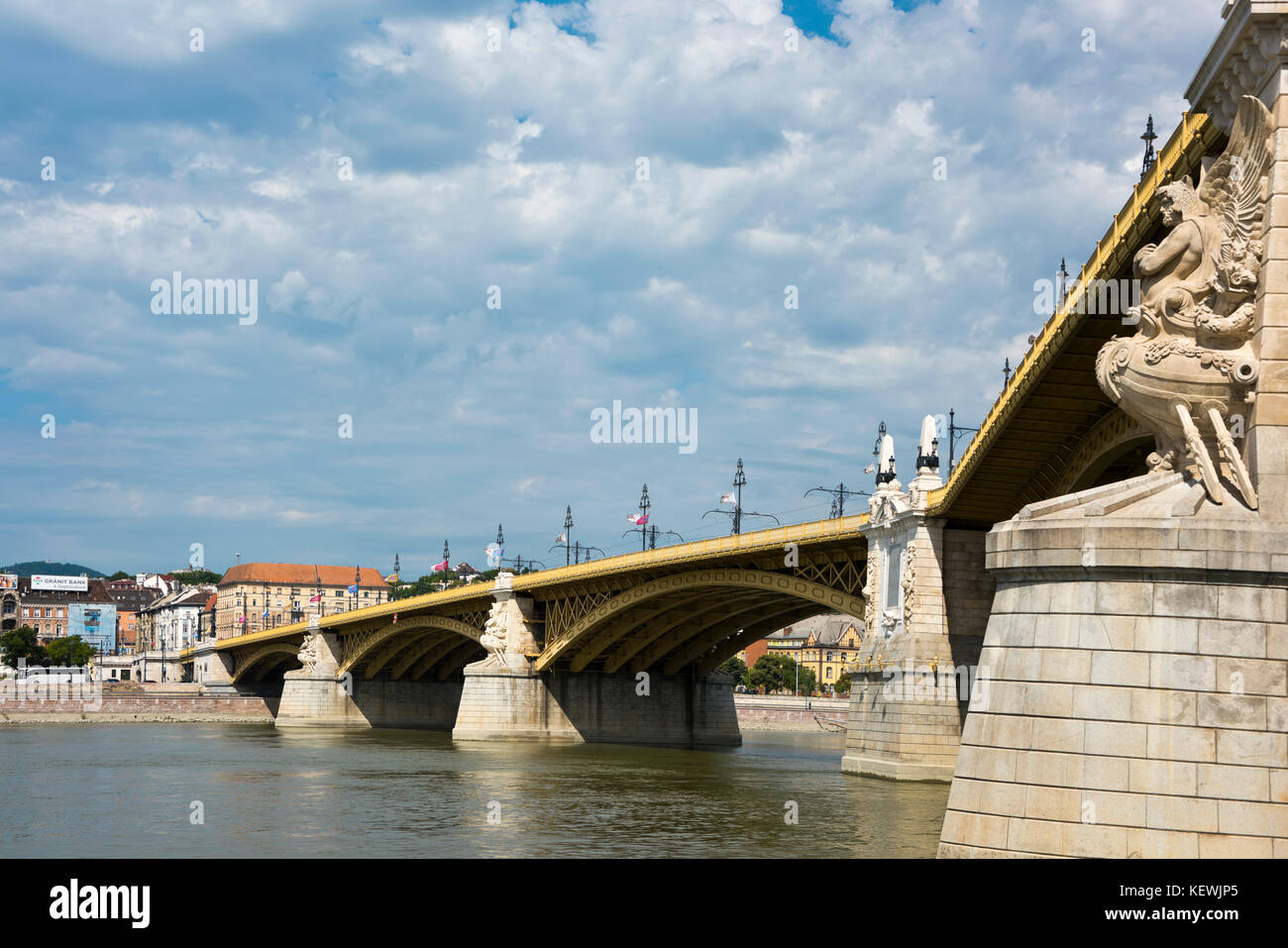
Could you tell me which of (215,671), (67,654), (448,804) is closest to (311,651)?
(215,671)

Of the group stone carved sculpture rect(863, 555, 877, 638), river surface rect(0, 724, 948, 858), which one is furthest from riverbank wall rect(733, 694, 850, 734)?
stone carved sculpture rect(863, 555, 877, 638)

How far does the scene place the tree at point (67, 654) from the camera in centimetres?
16338

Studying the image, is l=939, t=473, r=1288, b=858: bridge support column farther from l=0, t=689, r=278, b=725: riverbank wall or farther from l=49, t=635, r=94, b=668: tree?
l=49, t=635, r=94, b=668: tree

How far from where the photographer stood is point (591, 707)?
75812 mm

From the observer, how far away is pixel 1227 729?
15906 millimetres

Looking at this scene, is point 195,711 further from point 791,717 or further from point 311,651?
point 791,717

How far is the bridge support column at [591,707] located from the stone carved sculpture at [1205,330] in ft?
192

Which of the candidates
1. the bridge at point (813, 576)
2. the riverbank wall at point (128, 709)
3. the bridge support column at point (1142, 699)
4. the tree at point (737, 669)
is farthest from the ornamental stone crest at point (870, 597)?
the tree at point (737, 669)

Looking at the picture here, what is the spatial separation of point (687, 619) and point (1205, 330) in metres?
53.5

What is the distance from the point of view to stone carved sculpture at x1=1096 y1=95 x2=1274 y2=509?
17.5m

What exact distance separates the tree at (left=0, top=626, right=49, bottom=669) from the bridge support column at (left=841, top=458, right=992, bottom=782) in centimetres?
14900

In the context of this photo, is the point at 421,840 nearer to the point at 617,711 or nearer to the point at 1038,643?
the point at 1038,643

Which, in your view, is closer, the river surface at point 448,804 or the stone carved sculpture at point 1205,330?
the stone carved sculpture at point 1205,330

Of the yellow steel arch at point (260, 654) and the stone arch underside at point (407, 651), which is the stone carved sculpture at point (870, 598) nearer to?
the stone arch underside at point (407, 651)
